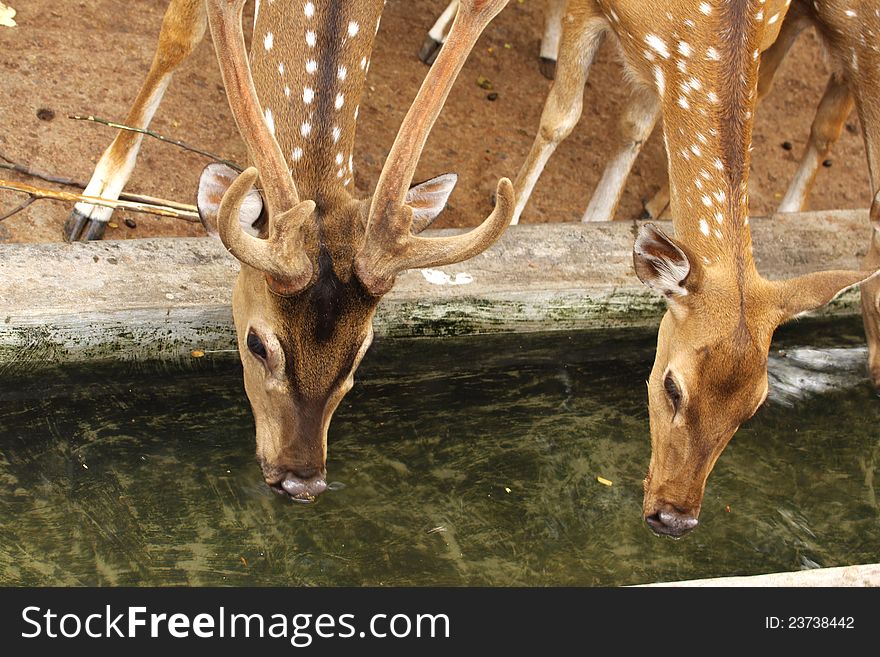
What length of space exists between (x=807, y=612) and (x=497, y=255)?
6.73 feet

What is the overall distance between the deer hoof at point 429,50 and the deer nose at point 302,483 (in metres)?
3.62

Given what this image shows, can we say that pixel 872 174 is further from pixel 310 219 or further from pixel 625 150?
pixel 310 219

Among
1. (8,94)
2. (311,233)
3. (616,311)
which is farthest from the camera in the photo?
(8,94)

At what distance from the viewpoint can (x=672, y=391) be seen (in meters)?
4.08

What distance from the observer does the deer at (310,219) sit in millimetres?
3514

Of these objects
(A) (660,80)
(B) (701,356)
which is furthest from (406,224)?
(A) (660,80)

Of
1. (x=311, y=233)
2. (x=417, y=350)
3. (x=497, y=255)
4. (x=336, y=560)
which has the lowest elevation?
(x=336, y=560)

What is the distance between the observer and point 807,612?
363cm

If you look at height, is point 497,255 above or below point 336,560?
above

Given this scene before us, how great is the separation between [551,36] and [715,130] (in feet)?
9.60

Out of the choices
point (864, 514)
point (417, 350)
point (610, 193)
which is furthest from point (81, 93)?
point (864, 514)

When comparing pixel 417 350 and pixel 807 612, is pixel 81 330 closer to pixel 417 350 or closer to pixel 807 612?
pixel 417 350

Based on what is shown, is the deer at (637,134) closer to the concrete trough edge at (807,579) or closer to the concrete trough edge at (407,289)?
the concrete trough edge at (407,289)

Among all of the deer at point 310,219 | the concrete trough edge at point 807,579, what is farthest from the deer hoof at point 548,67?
the concrete trough edge at point 807,579
